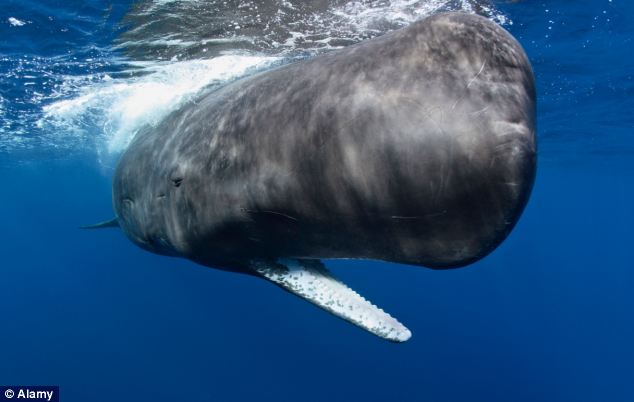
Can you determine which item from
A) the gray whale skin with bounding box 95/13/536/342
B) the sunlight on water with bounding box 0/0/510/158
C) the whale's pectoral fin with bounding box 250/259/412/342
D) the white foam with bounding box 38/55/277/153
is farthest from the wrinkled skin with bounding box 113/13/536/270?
the white foam with bounding box 38/55/277/153

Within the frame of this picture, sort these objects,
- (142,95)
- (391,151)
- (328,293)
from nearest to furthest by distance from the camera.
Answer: (391,151) < (328,293) < (142,95)

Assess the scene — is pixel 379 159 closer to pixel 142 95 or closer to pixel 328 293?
pixel 328 293

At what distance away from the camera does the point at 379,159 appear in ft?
7.14

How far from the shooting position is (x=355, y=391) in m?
35.7

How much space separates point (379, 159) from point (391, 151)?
77 millimetres

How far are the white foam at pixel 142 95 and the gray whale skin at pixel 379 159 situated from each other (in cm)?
738

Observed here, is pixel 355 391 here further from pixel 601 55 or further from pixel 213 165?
pixel 213 165

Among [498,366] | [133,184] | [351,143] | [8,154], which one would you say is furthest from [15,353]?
[351,143]

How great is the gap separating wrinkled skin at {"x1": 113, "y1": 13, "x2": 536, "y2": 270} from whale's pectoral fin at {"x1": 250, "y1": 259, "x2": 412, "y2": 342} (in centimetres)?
18

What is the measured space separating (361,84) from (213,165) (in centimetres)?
160

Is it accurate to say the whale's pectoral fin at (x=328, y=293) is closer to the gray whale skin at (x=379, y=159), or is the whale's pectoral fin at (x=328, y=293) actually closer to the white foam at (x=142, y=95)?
the gray whale skin at (x=379, y=159)

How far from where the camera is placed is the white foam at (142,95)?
13312 millimetres

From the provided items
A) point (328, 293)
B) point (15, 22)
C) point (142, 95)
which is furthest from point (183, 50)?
point (328, 293)

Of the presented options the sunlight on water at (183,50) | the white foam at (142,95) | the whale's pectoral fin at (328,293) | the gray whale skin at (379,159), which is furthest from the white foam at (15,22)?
the whale's pectoral fin at (328,293)
